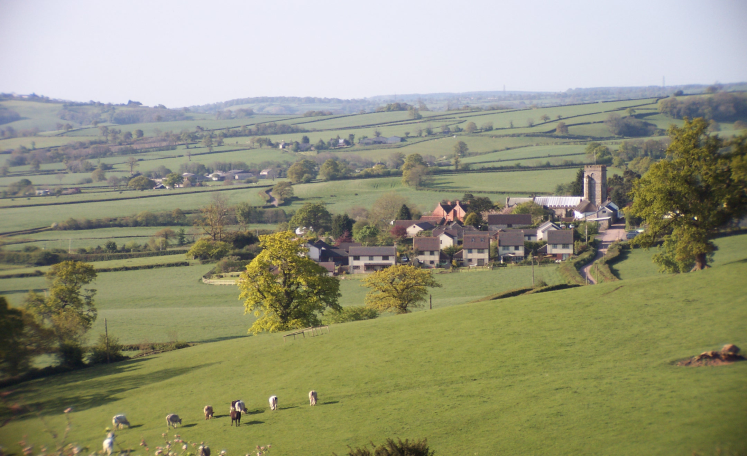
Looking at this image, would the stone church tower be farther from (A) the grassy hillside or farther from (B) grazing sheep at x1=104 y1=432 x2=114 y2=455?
(B) grazing sheep at x1=104 y1=432 x2=114 y2=455

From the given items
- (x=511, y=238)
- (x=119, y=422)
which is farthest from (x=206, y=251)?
(x=119, y=422)

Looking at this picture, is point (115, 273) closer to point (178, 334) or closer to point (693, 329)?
point (178, 334)

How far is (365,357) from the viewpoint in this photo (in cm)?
2659

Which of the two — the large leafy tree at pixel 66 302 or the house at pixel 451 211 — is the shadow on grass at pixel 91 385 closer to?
the large leafy tree at pixel 66 302

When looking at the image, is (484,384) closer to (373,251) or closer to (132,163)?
(373,251)

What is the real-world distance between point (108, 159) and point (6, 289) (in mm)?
133304

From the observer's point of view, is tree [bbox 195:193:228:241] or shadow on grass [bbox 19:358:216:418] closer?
shadow on grass [bbox 19:358:216:418]

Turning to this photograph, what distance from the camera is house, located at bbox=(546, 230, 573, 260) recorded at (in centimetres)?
7138

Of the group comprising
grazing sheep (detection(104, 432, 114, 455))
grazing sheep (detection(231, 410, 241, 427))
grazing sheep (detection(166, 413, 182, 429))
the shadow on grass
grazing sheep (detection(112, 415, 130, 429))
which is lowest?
the shadow on grass

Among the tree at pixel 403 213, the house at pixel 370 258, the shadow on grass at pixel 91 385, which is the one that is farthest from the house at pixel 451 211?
the shadow on grass at pixel 91 385

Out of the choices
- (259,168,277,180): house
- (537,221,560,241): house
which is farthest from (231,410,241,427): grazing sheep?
(259,168,277,180): house

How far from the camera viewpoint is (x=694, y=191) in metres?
28.7

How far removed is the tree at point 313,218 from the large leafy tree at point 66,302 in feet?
172

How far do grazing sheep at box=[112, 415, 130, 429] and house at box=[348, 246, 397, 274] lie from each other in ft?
173
